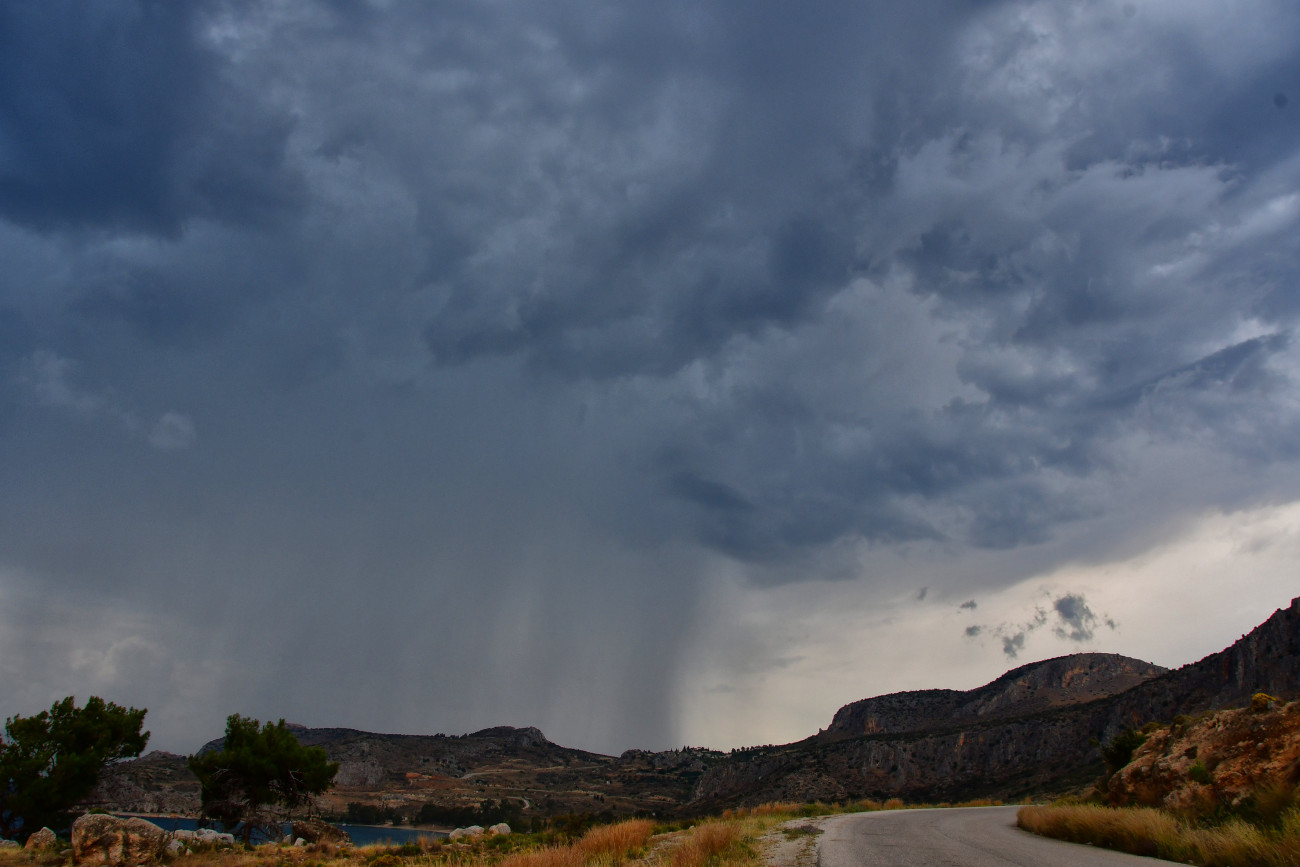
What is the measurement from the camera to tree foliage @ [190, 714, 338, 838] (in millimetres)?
36656

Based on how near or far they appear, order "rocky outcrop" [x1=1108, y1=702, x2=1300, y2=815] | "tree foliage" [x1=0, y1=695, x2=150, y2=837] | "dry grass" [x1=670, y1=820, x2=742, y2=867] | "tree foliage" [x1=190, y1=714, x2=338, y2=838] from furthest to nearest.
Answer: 1. "tree foliage" [x1=190, y1=714, x2=338, y2=838]
2. "tree foliage" [x1=0, y1=695, x2=150, y2=837]
3. "rocky outcrop" [x1=1108, y1=702, x2=1300, y2=815]
4. "dry grass" [x1=670, y1=820, x2=742, y2=867]

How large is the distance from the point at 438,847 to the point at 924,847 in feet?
63.7

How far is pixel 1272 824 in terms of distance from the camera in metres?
13.5

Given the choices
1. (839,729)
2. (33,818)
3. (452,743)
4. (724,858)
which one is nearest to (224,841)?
(33,818)

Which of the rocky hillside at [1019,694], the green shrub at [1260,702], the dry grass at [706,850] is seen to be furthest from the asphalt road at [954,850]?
the rocky hillside at [1019,694]

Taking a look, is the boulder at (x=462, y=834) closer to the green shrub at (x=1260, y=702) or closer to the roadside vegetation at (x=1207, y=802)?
the roadside vegetation at (x=1207, y=802)

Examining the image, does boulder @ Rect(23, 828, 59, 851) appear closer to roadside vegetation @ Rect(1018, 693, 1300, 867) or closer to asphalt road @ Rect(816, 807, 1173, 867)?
asphalt road @ Rect(816, 807, 1173, 867)

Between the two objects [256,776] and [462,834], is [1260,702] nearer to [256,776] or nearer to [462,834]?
[462,834]

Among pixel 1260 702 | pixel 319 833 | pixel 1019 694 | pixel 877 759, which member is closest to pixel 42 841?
pixel 319 833

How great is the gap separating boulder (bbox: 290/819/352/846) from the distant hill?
35.6 ft

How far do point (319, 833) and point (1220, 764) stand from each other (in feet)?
124

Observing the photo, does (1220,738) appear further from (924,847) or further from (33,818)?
(33,818)

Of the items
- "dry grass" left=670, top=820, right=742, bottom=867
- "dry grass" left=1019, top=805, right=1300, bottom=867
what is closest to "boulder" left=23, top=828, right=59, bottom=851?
"dry grass" left=670, top=820, right=742, bottom=867

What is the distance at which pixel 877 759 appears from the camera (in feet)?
330
